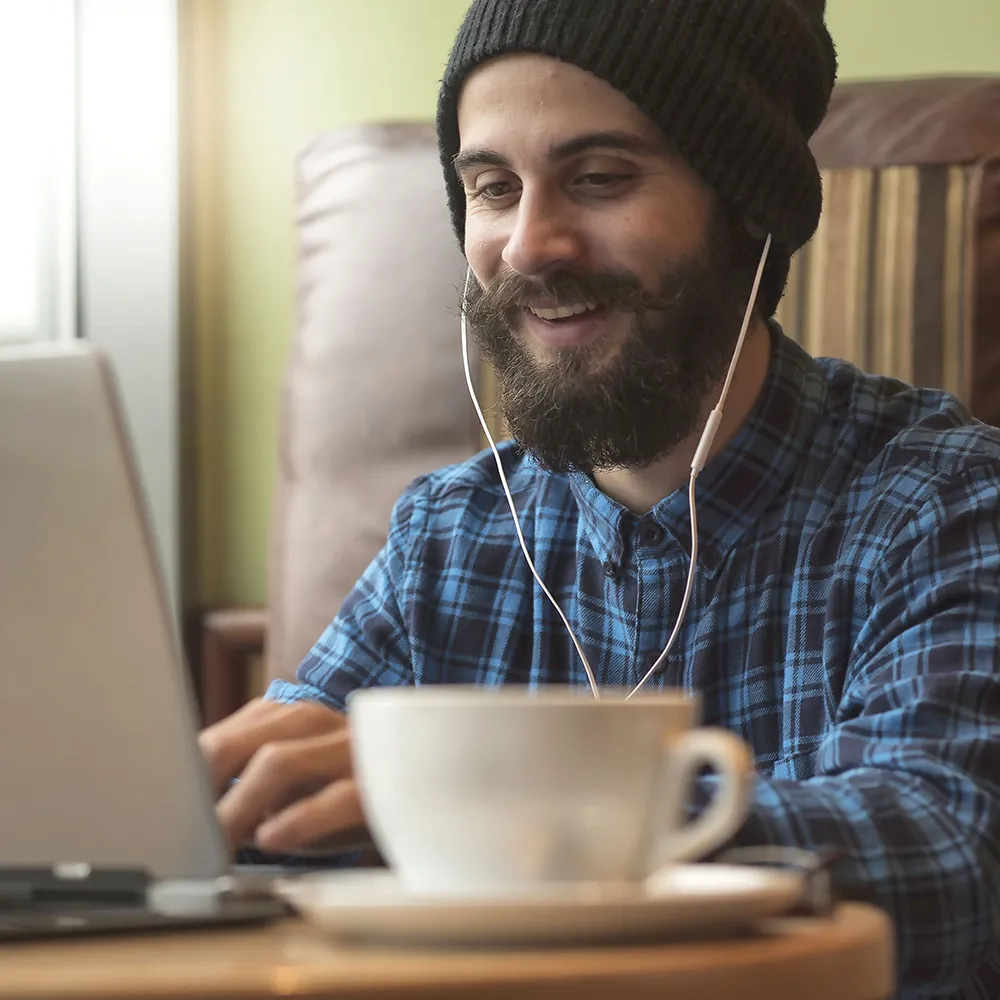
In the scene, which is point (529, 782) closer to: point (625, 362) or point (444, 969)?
point (444, 969)

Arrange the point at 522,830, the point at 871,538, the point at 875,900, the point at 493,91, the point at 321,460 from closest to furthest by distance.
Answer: the point at 522,830 < the point at 875,900 < the point at 871,538 < the point at 493,91 < the point at 321,460

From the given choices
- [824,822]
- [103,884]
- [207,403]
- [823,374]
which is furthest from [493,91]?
[207,403]

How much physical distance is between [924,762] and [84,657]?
1.33 ft

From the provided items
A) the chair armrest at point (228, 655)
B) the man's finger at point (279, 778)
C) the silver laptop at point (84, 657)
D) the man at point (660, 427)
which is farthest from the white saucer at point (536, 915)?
the chair armrest at point (228, 655)

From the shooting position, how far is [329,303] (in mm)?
1771

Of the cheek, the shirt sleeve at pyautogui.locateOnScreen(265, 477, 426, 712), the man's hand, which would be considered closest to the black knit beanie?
the cheek

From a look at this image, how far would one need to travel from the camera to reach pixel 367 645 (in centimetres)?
130

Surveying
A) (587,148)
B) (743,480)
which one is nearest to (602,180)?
(587,148)

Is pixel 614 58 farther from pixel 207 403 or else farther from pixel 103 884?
pixel 207 403

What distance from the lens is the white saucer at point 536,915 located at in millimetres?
418

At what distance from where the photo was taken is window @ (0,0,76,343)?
81.7 inches

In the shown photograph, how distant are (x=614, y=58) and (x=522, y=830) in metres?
0.84

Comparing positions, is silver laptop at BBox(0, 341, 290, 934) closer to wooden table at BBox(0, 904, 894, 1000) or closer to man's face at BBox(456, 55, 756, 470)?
wooden table at BBox(0, 904, 894, 1000)

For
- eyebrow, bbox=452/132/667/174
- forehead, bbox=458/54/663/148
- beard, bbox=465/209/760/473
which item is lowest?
beard, bbox=465/209/760/473
